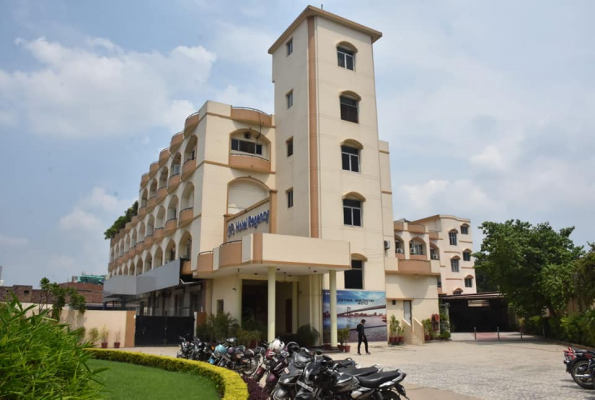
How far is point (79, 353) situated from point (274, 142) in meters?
22.2

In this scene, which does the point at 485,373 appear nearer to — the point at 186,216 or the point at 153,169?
the point at 186,216

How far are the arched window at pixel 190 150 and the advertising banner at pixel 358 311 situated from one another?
489 inches

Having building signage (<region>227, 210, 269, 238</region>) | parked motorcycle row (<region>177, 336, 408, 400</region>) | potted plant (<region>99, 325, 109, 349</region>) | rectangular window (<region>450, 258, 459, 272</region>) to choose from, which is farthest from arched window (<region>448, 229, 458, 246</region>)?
parked motorcycle row (<region>177, 336, 408, 400</region>)

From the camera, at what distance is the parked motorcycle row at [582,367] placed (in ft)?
32.8

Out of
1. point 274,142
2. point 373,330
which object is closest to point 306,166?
point 274,142

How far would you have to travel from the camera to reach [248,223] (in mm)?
22219

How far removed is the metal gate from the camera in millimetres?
23000

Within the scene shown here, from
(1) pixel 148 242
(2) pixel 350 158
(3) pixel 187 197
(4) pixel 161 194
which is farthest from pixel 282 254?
(1) pixel 148 242

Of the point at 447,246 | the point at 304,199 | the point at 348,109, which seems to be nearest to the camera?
the point at 304,199

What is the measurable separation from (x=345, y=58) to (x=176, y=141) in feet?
39.8

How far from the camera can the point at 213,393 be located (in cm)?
898

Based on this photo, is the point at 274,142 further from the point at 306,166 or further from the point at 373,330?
the point at 373,330

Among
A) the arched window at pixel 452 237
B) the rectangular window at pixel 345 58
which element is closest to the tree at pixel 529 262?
the rectangular window at pixel 345 58

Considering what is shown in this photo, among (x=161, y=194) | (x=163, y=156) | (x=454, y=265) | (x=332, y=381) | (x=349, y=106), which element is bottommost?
(x=332, y=381)
